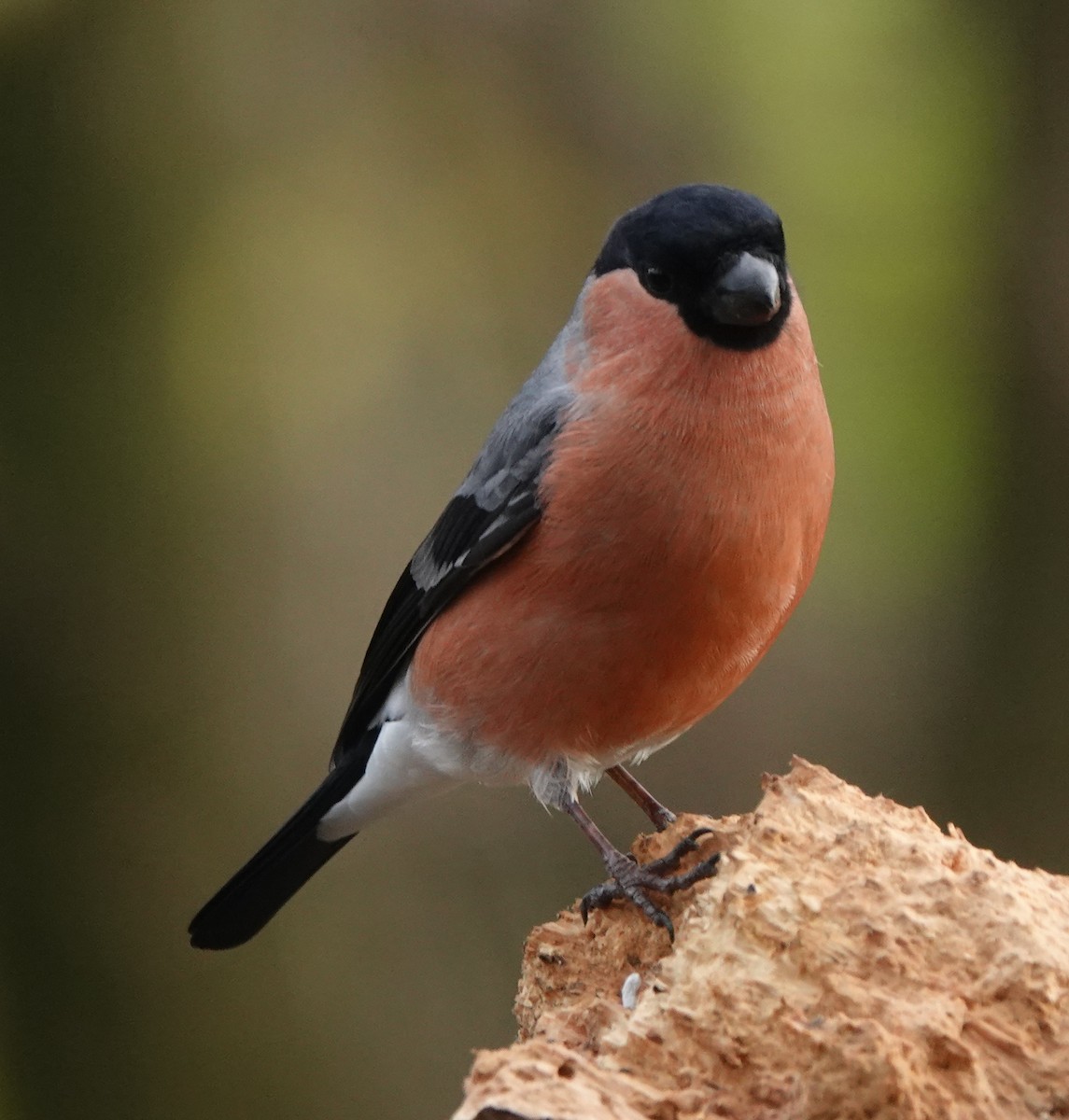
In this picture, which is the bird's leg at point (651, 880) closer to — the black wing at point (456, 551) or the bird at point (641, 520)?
the bird at point (641, 520)

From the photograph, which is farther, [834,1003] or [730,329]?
[730,329]

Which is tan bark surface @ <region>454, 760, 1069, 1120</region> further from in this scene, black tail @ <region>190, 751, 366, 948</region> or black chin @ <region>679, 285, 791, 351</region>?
black tail @ <region>190, 751, 366, 948</region>

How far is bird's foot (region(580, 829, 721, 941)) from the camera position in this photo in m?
2.14

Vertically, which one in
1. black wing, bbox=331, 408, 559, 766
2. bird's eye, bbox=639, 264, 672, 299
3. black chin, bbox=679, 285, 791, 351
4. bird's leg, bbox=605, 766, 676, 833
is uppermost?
bird's eye, bbox=639, 264, 672, 299

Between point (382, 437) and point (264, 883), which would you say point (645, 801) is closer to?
point (264, 883)

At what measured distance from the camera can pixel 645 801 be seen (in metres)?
2.88

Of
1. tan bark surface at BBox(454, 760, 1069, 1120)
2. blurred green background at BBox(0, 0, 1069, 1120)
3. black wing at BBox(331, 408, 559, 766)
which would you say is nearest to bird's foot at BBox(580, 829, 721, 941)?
tan bark surface at BBox(454, 760, 1069, 1120)

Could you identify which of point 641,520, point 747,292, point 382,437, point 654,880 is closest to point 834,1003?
point 654,880

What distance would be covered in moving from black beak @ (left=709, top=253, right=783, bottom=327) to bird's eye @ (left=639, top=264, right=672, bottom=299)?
0.11 metres

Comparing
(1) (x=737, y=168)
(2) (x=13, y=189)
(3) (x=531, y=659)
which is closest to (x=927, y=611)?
(1) (x=737, y=168)

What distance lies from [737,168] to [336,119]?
124cm

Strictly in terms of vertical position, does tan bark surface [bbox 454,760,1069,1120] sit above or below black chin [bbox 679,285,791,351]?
below

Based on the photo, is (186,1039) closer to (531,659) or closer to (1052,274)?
(531,659)

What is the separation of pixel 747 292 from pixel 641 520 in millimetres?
406
